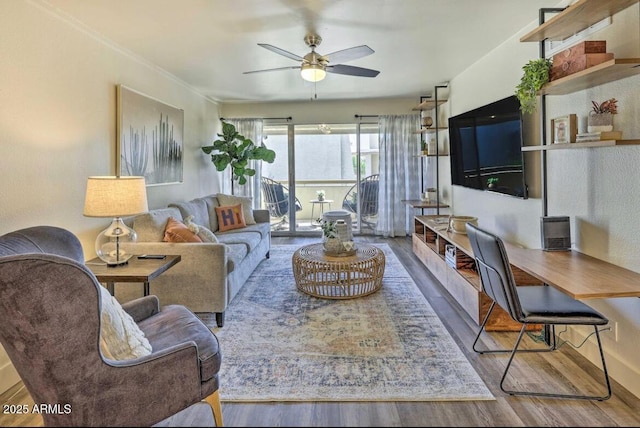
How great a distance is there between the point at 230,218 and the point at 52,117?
2498 mm

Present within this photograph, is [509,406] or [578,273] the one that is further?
[578,273]

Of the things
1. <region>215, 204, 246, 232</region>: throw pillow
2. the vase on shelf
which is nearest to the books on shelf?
the vase on shelf

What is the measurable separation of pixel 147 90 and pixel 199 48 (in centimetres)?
93

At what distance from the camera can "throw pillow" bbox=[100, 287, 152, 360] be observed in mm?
1369

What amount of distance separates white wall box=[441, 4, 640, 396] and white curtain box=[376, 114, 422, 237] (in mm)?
3161

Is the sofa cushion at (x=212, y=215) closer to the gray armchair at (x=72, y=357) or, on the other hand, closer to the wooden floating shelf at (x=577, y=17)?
the gray armchair at (x=72, y=357)

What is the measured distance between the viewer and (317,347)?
8.29ft

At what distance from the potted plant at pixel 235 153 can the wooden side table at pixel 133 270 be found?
341cm

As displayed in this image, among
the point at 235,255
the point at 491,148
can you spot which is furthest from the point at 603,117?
the point at 235,255

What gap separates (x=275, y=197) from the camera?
268 inches

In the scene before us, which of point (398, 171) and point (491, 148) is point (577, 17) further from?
point (398, 171)

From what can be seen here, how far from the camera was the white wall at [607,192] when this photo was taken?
1996 millimetres

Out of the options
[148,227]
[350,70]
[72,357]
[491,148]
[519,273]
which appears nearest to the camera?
[72,357]

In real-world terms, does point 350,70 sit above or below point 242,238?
above
